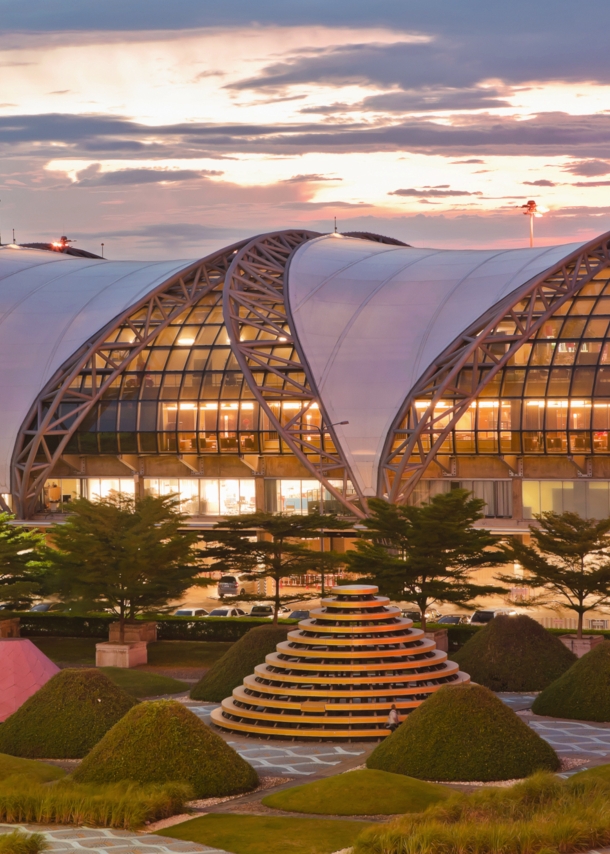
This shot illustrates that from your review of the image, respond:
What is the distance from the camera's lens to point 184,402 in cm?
10894

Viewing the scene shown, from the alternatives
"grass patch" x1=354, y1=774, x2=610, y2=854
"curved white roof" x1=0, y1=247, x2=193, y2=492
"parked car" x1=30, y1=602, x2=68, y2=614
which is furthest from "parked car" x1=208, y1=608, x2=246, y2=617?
"grass patch" x1=354, y1=774, x2=610, y2=854

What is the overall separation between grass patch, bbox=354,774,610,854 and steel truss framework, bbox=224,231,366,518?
6150 centimetres

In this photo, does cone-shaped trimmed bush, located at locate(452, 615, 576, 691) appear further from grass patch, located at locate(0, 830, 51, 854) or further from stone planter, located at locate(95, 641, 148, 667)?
grass patch, located at locate(0, 830, 51, 854)

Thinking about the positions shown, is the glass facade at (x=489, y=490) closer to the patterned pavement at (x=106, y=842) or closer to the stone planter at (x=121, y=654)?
the stone planter at (x=121, y=654)

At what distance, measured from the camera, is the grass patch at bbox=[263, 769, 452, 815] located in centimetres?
3981

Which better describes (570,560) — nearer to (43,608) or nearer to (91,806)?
(43,608)

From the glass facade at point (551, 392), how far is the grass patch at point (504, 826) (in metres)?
62.3

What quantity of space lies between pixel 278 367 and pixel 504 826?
7265 centimetres

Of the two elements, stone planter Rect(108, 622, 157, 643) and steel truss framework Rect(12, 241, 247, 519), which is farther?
steel truss framework Rect(12, 241, 247, 519)

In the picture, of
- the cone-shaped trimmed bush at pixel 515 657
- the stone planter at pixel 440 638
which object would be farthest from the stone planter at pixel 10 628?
the cone-shaped trimmed bush at pixel 515 657

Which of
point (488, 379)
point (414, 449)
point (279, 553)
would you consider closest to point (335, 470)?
point (414, 449)

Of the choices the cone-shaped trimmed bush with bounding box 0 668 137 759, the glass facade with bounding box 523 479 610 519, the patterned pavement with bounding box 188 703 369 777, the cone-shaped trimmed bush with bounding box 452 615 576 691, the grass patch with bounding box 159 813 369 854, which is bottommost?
the grass patch with bounding box 159 813 369 854

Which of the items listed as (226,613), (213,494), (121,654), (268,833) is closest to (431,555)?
(121,654)

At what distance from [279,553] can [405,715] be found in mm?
24813
